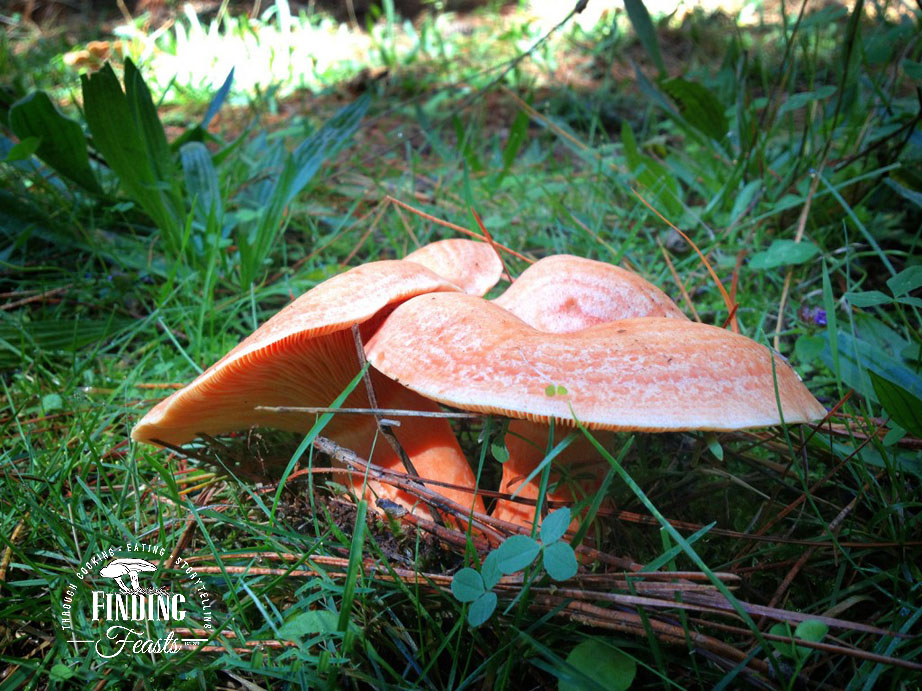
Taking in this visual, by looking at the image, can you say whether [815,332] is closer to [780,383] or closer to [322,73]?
[780,383]

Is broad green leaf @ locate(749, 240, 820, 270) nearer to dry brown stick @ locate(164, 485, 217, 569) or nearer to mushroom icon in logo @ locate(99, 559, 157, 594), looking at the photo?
dry brown stick @ locate(164, 485, 217, 569)

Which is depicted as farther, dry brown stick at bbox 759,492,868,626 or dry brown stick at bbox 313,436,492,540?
dry brown stick at bbox 313,436,492,540

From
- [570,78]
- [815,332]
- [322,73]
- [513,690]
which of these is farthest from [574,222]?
[322,73]

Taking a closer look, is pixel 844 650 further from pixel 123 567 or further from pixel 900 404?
pixel 123 567

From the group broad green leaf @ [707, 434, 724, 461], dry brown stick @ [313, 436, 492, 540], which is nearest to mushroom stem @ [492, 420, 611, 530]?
dry brown stick @ [313, 436, 492, 540]

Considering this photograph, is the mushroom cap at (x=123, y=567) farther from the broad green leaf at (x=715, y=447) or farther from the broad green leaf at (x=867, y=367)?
the broad green leaf at (x=867, y=367)

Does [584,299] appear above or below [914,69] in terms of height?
below

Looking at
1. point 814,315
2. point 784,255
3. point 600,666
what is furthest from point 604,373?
point 814,315
